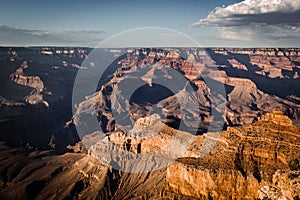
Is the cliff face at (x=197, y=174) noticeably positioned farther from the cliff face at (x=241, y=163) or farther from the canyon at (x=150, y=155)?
the canyon at (x=150, y=155)

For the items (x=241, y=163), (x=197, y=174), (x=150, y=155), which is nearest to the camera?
(x=197, y=174)

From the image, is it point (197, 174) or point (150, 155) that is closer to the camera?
point (197, 174)

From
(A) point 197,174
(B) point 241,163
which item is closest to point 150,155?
(A) point 197,174

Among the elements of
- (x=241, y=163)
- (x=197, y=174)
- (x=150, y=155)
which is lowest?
(x=150, y=155)

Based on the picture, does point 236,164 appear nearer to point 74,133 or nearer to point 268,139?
point 268,139

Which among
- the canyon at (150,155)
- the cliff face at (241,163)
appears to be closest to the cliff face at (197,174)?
the cliff face at (241,163)

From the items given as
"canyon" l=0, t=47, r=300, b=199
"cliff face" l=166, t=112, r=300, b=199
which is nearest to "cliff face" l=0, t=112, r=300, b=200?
"cliff face" l=166, t=112, r=300, b=199

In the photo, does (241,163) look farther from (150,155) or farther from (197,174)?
(150,155)

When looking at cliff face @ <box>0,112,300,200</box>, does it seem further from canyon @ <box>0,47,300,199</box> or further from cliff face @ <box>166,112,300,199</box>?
canyon @ <box>0,47,300,199</box>

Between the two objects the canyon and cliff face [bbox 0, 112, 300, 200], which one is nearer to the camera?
cliff face [bbox 0, 112, 300, 200]
